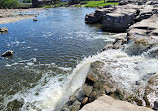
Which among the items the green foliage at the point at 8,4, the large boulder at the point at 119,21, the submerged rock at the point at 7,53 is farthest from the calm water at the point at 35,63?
the green foliage at the point at 8,4

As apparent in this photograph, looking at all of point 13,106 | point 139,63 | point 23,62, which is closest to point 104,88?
point 139,63

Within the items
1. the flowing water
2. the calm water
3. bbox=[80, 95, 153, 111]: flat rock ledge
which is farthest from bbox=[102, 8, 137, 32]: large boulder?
bbox=[80, 95, 153, 111]: flat rock ledge

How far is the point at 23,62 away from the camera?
1917 cm

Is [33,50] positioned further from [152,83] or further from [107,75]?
[152,83]

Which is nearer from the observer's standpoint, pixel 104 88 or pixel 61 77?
pixel 104 88

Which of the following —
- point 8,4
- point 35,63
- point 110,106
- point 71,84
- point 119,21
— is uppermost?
point 8,4

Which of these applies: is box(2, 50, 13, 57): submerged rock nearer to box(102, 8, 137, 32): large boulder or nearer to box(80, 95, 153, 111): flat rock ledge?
box(80, 95, 153, 111): flat rock ledge

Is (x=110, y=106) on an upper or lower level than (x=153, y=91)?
lower

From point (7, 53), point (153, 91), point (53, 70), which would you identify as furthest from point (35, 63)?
point (153, 91)

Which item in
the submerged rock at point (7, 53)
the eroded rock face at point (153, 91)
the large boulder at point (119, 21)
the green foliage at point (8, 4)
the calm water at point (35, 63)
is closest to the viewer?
the eroded rock face at point (153, 91)

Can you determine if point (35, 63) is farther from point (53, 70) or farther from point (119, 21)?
point (119, 21)

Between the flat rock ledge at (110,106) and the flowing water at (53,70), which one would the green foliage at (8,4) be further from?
the flat rock ledge at (110,106)

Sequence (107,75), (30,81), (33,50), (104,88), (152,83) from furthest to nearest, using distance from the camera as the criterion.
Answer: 1. (33,50)
2. (30,81)
3. (107,75)
4. (104,88)
5. (152,83)

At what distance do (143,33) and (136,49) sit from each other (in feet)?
16.2
